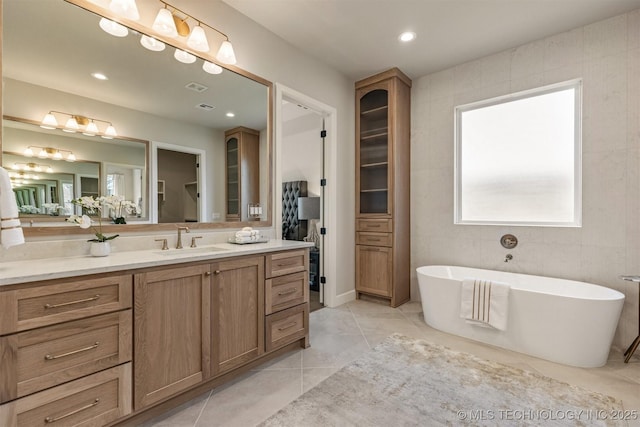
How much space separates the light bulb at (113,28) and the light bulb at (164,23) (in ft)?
0.62

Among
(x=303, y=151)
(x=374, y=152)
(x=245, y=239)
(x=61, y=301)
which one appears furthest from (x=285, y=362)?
(x=303, y=151)

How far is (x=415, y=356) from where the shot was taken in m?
2.28

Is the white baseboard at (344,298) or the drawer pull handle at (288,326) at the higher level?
the drawer pull handle at (288,326)

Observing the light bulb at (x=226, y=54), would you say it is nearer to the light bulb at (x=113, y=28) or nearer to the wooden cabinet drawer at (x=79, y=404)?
the light bulb at (x=113, y=28)

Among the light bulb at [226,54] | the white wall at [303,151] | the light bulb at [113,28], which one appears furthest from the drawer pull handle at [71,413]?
the white wall at [303,151]

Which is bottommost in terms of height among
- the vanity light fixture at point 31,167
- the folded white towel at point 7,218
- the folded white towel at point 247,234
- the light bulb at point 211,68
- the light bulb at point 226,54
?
the folded white towel at point 247,234

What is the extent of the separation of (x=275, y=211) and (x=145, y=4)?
182 cm

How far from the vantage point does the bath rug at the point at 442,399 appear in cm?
158

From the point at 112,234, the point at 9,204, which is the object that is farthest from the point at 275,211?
the point at 9,204

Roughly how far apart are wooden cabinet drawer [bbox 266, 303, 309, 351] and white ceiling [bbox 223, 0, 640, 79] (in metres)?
2.55

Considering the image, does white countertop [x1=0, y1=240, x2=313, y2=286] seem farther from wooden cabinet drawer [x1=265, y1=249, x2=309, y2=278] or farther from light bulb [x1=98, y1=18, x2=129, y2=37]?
light bulb [x1=98, y1=18, x2=129, y2=37]

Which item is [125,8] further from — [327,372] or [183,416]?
[327,372]

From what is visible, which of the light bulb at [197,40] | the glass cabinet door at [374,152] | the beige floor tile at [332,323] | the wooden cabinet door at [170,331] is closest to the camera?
the wooden cabinet door at [170,331]

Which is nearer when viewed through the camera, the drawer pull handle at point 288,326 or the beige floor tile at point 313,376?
the beige floor tile at point 313,376
